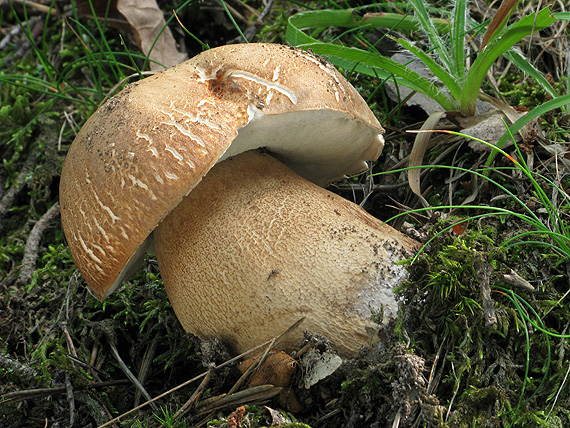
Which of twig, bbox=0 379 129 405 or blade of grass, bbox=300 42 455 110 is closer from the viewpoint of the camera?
twig, bbox=0 379 129 405

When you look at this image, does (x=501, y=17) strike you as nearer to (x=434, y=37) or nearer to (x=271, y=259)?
(x=434, y=37)

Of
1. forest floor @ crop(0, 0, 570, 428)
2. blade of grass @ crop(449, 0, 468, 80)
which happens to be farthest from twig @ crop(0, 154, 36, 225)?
blade of grass @ crop(449, 0, 468, 80)

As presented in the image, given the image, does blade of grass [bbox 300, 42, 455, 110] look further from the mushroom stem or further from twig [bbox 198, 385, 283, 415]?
twig [bbox 198, 385, 283, 415]

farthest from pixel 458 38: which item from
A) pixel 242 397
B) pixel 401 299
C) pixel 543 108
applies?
pixel 242 397

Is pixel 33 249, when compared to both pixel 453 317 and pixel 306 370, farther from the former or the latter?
pixel 453 317

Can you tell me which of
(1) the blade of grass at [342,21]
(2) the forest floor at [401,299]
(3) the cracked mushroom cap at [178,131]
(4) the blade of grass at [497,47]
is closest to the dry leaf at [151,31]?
(2) the forest floor at [401,299]

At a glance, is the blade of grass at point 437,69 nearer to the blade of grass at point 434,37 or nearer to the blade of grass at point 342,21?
the blade of grass at point 434,37

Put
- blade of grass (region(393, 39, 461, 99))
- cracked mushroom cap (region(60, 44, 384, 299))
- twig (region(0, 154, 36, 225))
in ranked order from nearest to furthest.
Result: 1. cracked mushroom cap (region(60, 44, 384, 299))
2. blade of grass (region(393, 39, 461, 99))
3. twig (region(0, 154, 36, 225))
